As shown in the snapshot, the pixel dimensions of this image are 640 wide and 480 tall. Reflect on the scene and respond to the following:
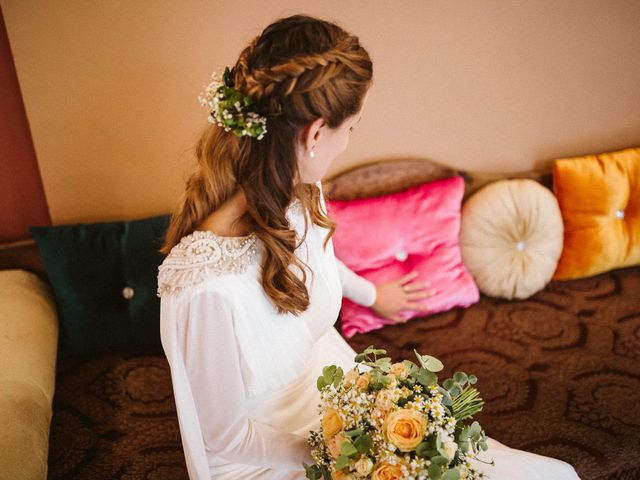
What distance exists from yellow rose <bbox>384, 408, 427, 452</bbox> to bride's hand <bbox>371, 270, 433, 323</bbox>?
0.95 m

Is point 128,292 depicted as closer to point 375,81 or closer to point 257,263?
point 257,263

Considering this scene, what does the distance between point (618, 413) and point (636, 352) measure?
13.0 inches

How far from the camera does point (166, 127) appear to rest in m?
1.98

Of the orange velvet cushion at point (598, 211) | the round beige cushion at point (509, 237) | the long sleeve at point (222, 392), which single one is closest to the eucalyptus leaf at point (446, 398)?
the long sleeve at point (222, 392)

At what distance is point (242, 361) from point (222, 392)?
0.11 metres

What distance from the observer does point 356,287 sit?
6.11ft

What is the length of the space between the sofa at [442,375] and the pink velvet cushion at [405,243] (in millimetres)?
75

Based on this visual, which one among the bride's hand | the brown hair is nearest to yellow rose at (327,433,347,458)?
the brown hair

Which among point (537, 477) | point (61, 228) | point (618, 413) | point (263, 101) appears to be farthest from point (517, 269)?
point (61, 228)

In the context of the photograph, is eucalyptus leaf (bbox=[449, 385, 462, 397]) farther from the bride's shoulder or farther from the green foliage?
the bride's shoulder

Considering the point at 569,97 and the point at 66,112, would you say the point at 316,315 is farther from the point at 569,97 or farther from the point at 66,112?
the point at 569,97

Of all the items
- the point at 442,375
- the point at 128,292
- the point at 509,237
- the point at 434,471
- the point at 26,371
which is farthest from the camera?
the point at 509,237

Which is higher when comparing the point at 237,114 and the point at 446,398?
the point at 237,114

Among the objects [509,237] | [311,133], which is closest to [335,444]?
[311,133]
